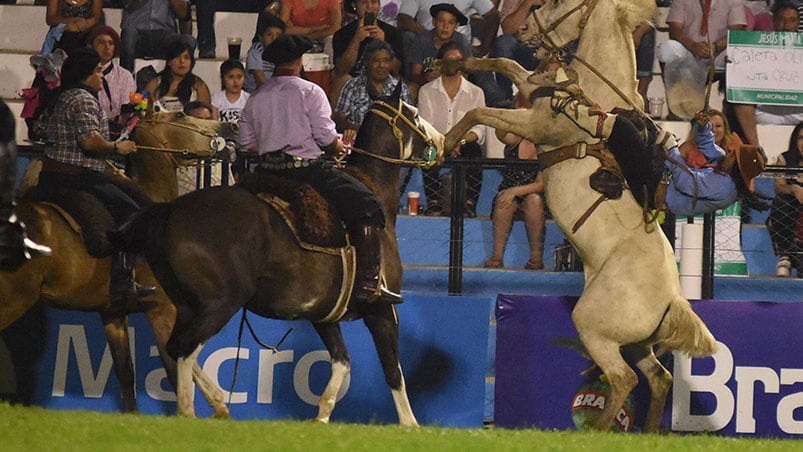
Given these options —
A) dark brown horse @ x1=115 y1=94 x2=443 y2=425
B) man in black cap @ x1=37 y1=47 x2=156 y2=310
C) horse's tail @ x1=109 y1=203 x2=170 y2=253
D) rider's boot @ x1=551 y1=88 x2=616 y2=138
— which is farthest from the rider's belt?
rider's boot @ x1=551 y1=88 x2=616 y2=138

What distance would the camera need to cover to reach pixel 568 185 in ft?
32.8

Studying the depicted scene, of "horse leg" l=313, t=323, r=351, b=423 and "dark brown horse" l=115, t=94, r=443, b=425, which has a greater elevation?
"dark brown horse" l=115, t=94, r=443, b=425

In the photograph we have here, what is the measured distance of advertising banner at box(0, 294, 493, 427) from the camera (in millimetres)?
11000

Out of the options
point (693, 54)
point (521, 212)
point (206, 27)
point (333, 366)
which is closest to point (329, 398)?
point (333, 366)

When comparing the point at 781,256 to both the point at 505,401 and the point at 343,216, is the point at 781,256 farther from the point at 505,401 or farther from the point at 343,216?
the point at 343,216

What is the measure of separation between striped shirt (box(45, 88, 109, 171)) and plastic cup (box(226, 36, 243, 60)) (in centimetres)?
453

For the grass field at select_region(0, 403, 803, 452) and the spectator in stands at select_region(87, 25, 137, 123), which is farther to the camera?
the spectator in stands at select_region(87, 25, 137, 123)

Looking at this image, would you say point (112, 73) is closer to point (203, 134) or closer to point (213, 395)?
point (203, 134)

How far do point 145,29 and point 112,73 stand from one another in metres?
1.55

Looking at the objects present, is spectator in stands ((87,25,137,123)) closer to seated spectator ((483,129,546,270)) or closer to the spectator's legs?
the spectator's legs

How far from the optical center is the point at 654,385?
1014 centimetres

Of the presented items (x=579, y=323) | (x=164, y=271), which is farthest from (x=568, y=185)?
(x=164, y=271)

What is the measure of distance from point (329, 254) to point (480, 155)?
12.2 ft

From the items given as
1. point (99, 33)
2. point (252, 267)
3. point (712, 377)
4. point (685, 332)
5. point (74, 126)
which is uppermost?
point (99, 33)
